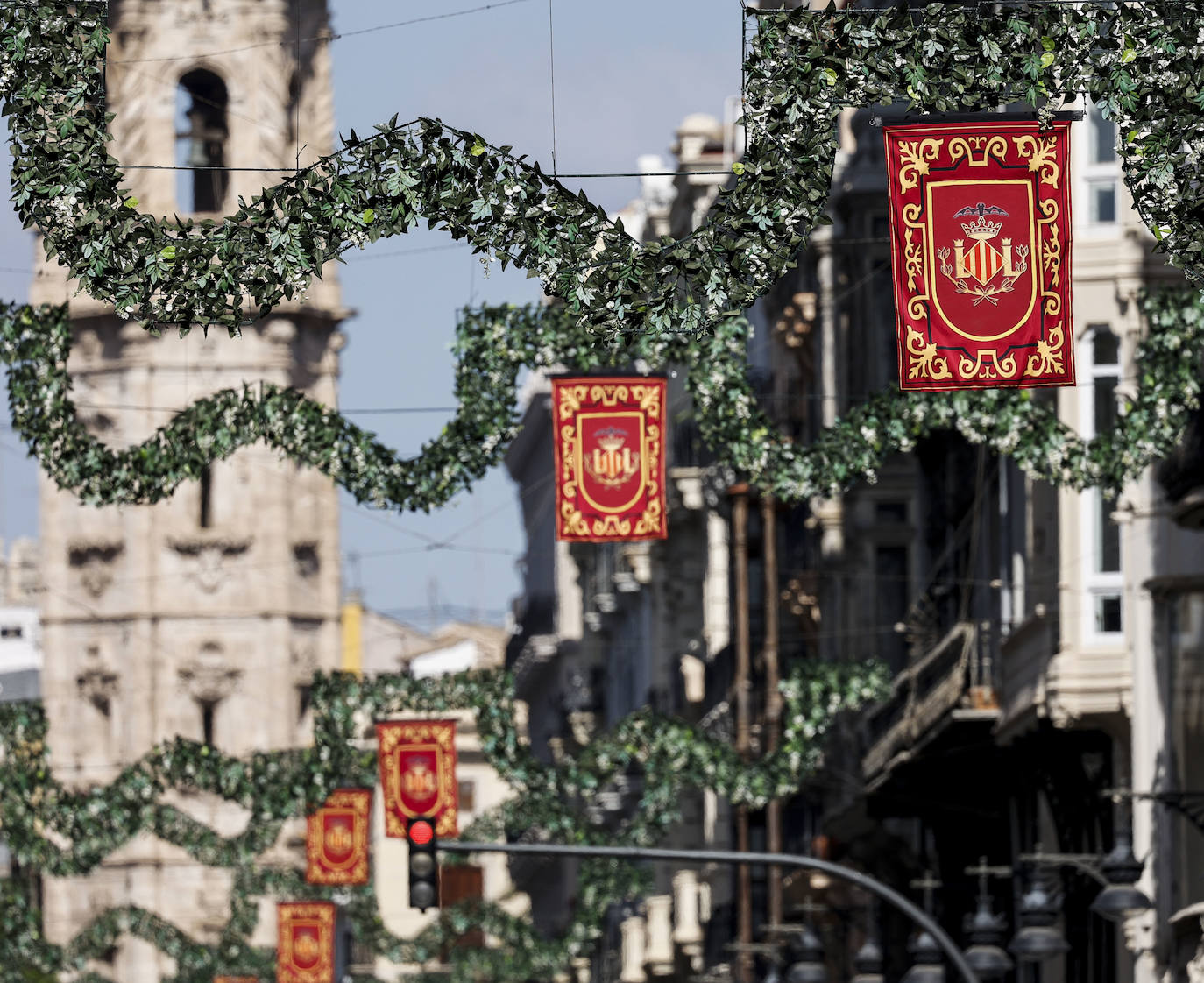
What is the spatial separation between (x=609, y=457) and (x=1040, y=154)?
9791 millimetres

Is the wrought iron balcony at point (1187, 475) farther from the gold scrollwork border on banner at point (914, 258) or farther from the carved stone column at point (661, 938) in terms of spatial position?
the carved stone column at point (661, 938)

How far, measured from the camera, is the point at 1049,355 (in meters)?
16.1

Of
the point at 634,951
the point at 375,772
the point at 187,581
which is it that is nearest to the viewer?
the point at 375,772

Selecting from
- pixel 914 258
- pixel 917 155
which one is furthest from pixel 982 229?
pixel 917 155

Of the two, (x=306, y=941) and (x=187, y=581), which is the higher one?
(x=187, y=581)

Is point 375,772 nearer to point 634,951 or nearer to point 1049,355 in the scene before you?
point 1049,355

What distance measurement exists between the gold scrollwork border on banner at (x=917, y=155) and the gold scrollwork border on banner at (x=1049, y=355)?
983mm

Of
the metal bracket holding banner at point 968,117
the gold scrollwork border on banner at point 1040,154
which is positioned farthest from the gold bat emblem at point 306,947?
the metal bracket holding banner at point 968,117

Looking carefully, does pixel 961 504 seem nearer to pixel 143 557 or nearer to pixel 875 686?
pixel 875 686

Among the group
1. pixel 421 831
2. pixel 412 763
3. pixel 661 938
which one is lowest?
pixel 661 938

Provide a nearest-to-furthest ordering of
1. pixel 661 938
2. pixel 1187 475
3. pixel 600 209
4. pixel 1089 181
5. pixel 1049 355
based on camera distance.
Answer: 1. pixel 600 209
2. pixel 1049 355
3. pixel 1187 475
4. pixel 1089 181
5. pixel 661 938

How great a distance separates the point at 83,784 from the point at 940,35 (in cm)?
6252

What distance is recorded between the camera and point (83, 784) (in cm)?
7606

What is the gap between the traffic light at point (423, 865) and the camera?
25672 mm
